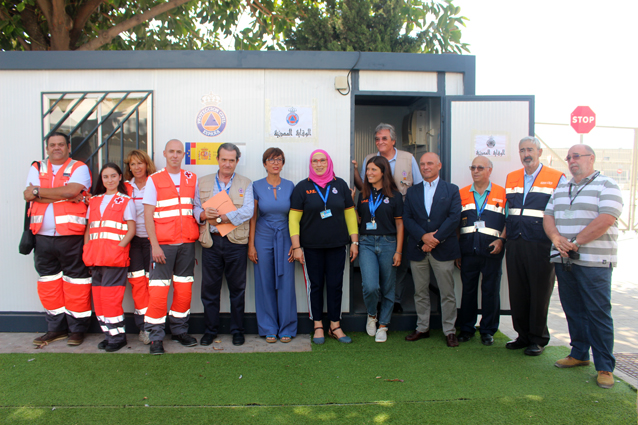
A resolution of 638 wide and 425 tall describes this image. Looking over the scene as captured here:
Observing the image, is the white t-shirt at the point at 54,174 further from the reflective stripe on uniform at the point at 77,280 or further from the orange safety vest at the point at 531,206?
the orange safety vest at the point at 531,206

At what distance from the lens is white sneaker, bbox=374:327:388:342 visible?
3.96m

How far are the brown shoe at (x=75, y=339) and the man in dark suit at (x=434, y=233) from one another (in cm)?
319

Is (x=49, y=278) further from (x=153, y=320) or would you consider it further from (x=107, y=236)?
(x=153, y=320)

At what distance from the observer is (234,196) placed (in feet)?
12.5

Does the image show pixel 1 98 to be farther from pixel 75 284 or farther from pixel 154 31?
pixel 154 31

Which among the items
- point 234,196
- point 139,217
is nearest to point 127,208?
point 139,217

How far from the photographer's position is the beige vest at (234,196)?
150 inches

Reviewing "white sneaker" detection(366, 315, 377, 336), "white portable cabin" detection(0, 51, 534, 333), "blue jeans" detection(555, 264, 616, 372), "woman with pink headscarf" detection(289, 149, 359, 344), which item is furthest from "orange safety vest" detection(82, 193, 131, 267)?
"blue jeans" detection(555, 264, 616, 372)

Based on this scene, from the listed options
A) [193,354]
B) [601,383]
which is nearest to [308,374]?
[193,354]

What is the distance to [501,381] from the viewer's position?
10.3 ft

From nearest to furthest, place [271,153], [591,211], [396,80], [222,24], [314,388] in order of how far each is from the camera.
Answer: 1. [314,388]
2. [591,211]
3. [271,153]
4. [396,80]
5. [222,24]

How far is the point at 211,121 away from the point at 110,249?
1593 mm

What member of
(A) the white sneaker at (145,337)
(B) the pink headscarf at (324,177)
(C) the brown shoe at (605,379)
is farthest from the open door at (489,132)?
(A) the white sneaker at (145,337)

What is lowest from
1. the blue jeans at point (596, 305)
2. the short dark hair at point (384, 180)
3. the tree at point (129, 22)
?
the blue jeans at point (596, 305)
